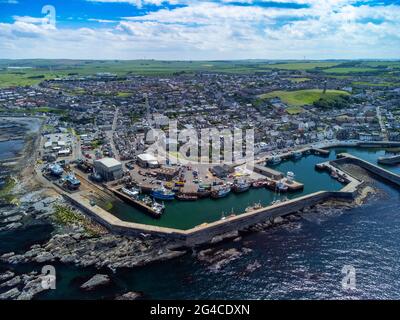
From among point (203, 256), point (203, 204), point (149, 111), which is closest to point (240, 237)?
point (203, 256)

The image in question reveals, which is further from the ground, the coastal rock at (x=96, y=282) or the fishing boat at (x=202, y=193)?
the fishing boat at (x=202, y=193)

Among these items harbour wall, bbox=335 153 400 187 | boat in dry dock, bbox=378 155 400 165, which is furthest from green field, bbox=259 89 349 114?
harbour wall, bbox=335 153 400 187

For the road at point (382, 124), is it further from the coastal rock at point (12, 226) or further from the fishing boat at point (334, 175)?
the coastal rock at point (12, 226)

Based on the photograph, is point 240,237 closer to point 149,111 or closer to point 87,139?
point 87,139

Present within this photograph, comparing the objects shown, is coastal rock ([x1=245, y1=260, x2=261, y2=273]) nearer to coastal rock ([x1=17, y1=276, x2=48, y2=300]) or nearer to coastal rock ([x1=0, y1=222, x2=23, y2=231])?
coastal rock ([x1=17, y1=276, x2=48, y2=300])

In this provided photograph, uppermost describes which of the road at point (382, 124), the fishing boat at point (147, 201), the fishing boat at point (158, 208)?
the road at point (382, 124)

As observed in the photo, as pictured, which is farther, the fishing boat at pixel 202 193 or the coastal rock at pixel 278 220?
the fishing boat at pixel 202 193

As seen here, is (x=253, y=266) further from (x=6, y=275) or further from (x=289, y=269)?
(x=6, y=275)

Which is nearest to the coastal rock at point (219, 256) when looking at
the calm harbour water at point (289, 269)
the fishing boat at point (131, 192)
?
the calm harbour water at point (289, 269)
